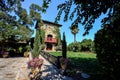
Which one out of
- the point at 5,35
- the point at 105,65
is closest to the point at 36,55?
the point at 105,65

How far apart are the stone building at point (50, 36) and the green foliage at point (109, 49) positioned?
1776 inches

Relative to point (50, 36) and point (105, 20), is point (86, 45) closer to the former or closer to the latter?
point (50, 36)

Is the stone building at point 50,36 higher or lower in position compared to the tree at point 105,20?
higher

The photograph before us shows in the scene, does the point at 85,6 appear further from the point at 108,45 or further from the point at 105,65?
the point at 105,65

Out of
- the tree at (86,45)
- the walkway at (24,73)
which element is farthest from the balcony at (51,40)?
the walkway at (24,73)

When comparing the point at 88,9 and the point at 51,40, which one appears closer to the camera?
the point at 88,9

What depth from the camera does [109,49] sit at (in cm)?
619

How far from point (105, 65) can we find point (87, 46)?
146ft

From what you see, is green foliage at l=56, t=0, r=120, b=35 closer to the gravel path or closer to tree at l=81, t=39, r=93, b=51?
the gravel path

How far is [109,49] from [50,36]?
4814 cm

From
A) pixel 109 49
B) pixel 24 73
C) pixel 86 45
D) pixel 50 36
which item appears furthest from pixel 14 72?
pixel 50 36

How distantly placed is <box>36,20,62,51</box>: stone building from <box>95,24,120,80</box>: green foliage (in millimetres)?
45116

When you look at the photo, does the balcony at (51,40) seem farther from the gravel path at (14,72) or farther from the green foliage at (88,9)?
the green foliage at (88,9)

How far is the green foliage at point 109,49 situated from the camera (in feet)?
19.3
